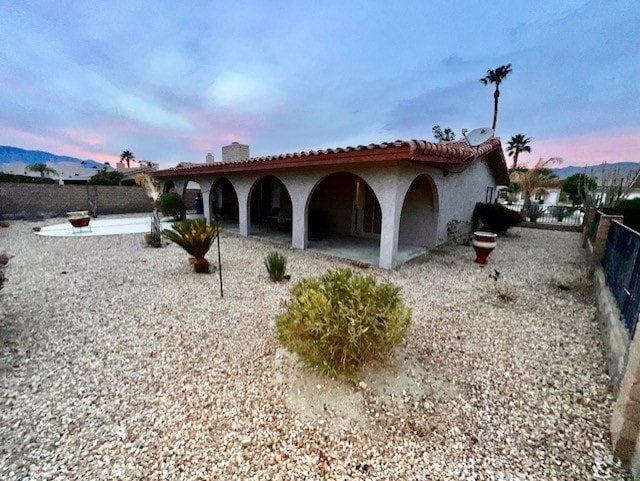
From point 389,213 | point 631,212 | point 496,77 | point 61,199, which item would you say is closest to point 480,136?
point 389,213

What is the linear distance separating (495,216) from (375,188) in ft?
27.6

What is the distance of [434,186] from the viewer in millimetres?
8516

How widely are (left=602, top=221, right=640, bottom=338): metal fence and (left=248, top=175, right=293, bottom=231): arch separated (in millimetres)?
9938

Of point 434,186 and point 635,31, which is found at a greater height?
point 635,31

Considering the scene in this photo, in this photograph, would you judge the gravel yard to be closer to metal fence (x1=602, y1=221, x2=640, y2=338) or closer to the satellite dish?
metal fence (x1=602, y1=221, x2=640, y2=338)

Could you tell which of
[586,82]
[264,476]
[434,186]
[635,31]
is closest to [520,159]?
[586,82]

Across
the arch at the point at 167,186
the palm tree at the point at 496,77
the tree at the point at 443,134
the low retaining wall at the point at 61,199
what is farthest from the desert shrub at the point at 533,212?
the low retaining wall at the point at 61,199

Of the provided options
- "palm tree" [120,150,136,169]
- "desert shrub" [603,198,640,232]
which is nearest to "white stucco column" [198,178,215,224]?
"desert shrub" [603,198,640,232]

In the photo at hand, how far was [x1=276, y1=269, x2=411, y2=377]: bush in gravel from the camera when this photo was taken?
2.43 meters

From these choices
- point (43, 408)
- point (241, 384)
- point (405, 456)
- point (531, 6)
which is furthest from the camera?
point (531, 6)

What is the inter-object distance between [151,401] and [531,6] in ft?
48.9

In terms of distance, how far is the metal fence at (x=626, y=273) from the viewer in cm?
314

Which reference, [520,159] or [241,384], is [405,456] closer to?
[241,384]

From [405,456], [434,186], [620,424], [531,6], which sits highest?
[531,6]
